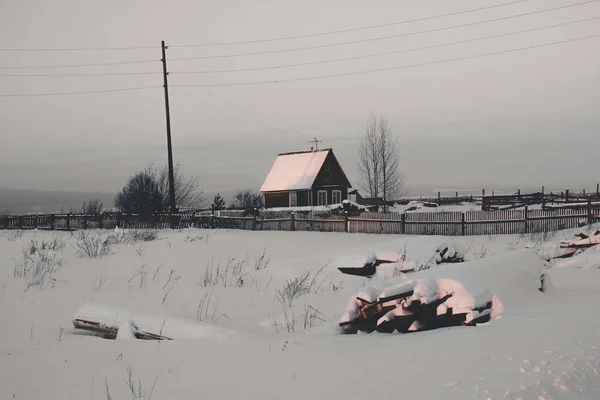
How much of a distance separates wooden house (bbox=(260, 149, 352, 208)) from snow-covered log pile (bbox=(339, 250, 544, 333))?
106 ft

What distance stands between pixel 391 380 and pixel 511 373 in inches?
34.2

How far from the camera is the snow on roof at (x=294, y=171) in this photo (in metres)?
38.5

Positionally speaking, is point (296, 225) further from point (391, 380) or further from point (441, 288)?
point (391, 380)

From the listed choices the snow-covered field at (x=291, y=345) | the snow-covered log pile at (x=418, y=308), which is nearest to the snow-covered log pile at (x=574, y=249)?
the snow-covered field at (x=291, y=345)

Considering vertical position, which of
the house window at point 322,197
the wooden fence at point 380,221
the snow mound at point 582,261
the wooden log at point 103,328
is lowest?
the wooden log at point 103,328

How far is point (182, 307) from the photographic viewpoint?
6.81m

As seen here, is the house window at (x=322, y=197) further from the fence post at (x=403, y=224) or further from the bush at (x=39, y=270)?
the bush at (x=39, y=270)

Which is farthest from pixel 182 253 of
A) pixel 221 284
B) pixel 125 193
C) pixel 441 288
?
pixel 125 193

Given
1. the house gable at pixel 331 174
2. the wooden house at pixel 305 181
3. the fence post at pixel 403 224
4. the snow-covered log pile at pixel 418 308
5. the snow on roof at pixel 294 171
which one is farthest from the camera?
the house gable at pixel 331 174

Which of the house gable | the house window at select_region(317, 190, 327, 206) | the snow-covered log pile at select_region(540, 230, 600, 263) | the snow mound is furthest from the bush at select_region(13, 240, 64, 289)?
the house window at select_region(317, 190, 327, 206)

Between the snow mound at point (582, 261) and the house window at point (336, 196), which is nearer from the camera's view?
the snow mound at point (582, 261)

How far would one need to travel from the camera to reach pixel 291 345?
4621 mm

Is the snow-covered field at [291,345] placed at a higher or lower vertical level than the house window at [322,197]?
lower

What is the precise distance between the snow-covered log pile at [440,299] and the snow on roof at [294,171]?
1271 inches
